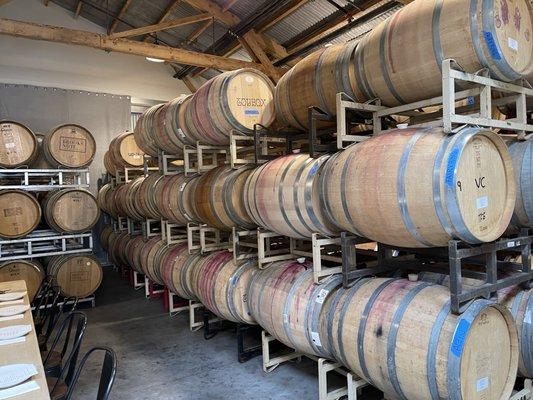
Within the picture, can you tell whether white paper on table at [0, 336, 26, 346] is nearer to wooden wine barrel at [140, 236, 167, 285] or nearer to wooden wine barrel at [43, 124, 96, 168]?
wooden wine barrel at [140, 236, 167, 285]

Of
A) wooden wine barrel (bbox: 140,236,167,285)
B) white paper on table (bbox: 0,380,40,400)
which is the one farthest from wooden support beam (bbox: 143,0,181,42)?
white paper on table (bbox: 0,380,40,400)

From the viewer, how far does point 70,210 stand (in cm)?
611

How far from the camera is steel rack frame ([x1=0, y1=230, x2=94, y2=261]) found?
5703 mm

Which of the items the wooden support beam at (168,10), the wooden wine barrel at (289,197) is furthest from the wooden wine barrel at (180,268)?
the wooden support beam at (168,10)

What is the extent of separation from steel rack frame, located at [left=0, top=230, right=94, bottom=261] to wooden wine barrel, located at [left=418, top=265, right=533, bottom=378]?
5193 mm

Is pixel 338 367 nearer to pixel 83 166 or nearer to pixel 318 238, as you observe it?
pixel 318 238

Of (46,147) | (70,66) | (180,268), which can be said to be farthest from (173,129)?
(70,66)

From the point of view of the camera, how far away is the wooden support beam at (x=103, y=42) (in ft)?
20.2

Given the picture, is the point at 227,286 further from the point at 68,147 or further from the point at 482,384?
the point at 68,147

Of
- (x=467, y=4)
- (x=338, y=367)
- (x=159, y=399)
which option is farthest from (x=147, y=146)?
(x=467, y=4)

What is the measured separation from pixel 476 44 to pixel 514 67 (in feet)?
1.19

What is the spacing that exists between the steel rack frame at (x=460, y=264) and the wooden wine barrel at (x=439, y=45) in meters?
0.97

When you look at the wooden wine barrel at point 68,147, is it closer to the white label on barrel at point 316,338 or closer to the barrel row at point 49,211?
the barrel row at point 49,211

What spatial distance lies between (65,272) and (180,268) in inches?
82.5
